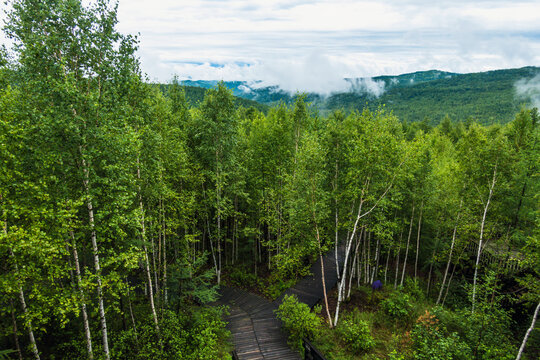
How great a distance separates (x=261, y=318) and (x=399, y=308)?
7.52m

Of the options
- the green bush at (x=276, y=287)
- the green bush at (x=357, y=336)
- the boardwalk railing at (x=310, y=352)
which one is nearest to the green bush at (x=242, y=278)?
the green bush at (x=276, y=287)

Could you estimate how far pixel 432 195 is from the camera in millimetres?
16359

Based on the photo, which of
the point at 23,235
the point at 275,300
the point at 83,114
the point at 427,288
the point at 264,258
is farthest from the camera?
the point at 264,258

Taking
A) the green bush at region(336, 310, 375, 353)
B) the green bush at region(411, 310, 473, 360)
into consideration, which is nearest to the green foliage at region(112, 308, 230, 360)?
the green bush at region(336, 310, 375, 353)

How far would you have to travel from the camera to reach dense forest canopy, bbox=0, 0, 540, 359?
6961 mm

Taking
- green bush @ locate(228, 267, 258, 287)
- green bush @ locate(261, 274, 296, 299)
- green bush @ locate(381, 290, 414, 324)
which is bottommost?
green bush @ locate(228, 267, 258, 287)

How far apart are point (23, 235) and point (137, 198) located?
4.58 metres

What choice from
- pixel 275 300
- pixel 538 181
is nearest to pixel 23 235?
pixel 275 300

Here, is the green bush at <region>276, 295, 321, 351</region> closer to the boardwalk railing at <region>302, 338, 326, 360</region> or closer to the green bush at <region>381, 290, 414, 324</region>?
the boardwalk railing at <region>302, 338, 326, 360</region>

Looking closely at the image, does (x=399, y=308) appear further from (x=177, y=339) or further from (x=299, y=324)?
(x=177, y=339)

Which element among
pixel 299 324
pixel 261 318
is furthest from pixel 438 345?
pixel 261 318

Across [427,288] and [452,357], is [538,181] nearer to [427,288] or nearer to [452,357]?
[427,288]

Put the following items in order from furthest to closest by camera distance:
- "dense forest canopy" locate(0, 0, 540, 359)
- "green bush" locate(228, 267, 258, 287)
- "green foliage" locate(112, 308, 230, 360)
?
"green bush" locate(228, 267, 258, 287) < "green foliage" locate(112, 308, 230, 360) < "dense forest canopy" locate(0, 0, 540, 359)

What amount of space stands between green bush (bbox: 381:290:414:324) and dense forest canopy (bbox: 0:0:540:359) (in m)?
0.08
